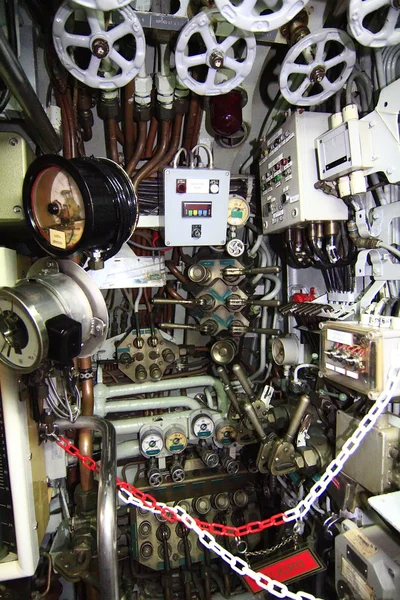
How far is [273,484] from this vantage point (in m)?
2.07

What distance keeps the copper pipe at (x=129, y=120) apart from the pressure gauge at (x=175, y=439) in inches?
64.7

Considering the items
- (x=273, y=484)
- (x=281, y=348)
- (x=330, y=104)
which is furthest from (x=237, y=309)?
(x=330, y=104)

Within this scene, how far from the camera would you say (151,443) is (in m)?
2.07

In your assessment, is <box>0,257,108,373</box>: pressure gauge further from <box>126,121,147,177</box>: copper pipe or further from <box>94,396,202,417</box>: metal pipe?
<box>94,396,202,417</box>: metal pipe

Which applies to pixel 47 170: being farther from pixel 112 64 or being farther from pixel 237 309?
pixel 237 309

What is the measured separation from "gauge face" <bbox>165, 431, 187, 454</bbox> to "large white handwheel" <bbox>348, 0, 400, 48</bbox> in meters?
2.16

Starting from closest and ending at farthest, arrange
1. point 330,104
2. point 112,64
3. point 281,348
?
point 112,64 → point 330,104 → point 281,348

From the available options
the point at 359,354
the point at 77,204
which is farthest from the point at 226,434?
the point at 77,204

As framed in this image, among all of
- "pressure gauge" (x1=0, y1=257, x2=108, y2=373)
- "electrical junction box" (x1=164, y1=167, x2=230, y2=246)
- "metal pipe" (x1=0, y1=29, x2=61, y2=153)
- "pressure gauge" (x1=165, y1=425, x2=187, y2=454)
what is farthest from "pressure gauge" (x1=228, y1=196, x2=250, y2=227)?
"pressure gauge" (x1=165, y1=425, x2=187, y2=454)

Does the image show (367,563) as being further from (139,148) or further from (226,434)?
(139,148)

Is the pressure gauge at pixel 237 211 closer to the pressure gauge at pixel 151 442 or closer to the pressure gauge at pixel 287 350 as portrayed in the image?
the pressure gauge at pixel 287 350

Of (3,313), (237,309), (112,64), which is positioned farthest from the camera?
(237,309)

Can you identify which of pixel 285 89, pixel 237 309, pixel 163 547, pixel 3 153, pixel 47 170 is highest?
pixel 285 89

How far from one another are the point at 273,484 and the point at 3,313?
185 centimetres
